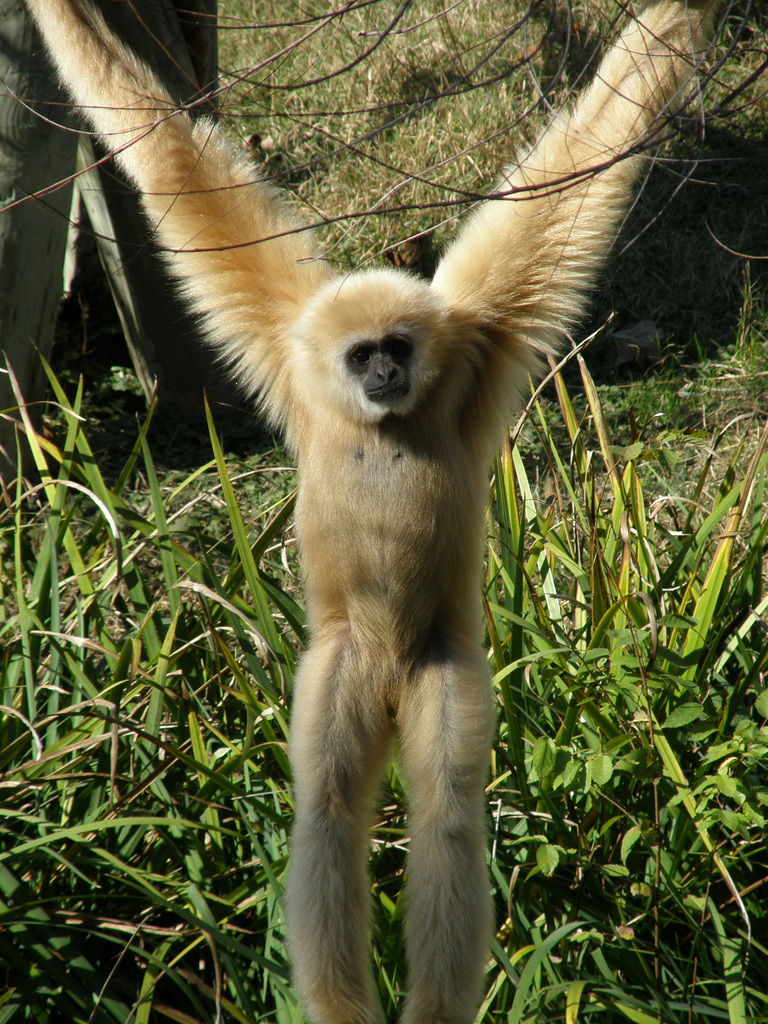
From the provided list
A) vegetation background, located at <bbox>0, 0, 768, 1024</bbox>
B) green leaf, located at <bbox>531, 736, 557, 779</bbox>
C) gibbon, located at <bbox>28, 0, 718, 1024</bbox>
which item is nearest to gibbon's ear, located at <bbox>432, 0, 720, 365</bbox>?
gibbon, located at <bbox>28, 0, 718, 1024</bbox>

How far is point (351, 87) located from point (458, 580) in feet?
21.6

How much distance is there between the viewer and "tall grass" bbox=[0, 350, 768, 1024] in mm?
2791

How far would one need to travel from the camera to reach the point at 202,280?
2.96 metres

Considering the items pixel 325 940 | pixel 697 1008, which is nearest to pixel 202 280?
pixel 325 940

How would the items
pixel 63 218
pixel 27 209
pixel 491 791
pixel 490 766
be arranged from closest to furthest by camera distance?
pixel 491 791
pixel 490 766
pixel 63 218
pixel 27 209

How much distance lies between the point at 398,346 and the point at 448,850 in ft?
5.29

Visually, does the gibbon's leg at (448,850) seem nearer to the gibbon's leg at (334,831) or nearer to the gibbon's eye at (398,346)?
the gibbon's leg at (334,831)

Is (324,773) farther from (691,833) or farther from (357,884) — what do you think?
(691,833)

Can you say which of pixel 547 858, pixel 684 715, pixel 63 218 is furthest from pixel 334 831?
pixel 63 218

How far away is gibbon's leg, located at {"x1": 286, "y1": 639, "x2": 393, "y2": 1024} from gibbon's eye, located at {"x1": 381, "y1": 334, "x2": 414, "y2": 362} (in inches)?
39.1

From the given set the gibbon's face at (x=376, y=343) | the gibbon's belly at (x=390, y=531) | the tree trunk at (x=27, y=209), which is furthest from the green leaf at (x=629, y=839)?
the tree trunk at (x=27, y=209)

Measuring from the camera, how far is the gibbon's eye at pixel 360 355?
2.82 meters

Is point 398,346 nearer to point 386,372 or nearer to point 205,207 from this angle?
point 386,372

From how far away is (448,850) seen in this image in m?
2.43
